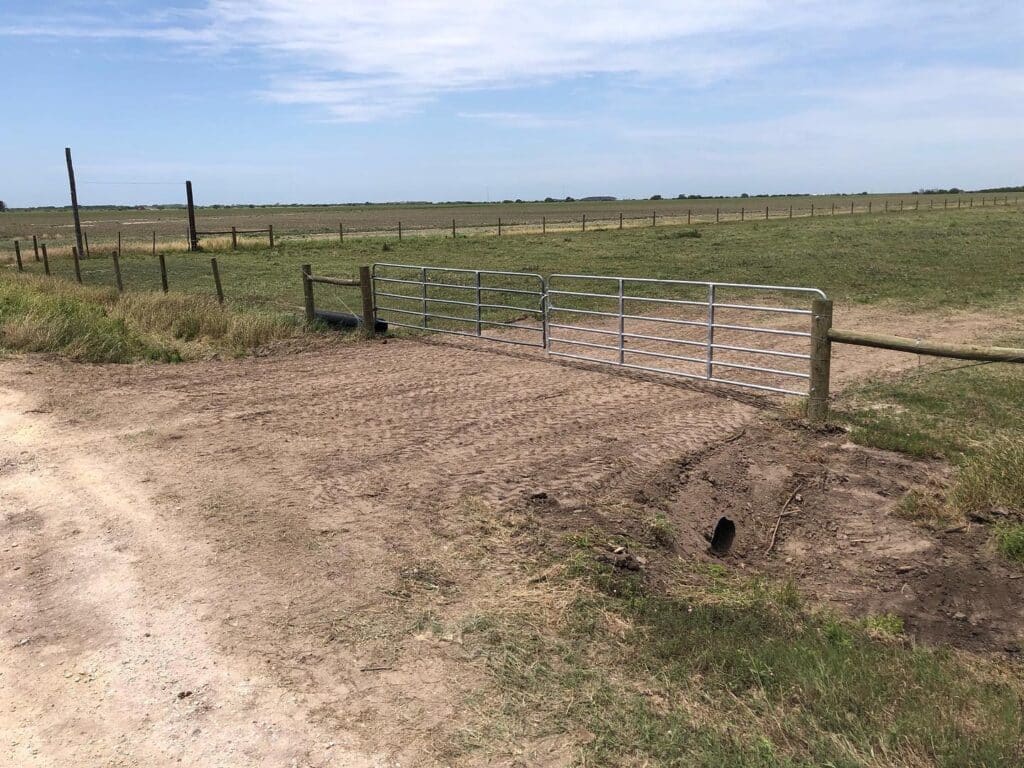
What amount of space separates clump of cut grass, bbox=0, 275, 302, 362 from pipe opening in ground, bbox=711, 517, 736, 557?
27.8ft

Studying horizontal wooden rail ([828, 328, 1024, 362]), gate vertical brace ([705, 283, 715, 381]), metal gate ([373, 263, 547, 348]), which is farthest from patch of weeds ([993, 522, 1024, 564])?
metal gate ([373, 263, 547, 348])

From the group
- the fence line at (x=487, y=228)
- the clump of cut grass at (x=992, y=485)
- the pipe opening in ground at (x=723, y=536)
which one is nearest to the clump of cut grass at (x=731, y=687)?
the pipe opening in ground at (x=723, y=536)

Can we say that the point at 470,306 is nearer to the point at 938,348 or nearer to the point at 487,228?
the point at 938,348

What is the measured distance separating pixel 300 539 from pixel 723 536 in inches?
110

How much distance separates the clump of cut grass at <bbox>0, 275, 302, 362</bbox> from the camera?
10.8 metres

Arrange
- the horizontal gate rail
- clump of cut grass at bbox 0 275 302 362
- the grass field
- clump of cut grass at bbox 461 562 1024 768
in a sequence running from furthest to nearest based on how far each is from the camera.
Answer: the grass field, clump of cut grass at bbox 0 275 302 362, the horizontal gate rail, clump of cut grass at bbox 461 562 1024 768

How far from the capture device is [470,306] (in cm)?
1517

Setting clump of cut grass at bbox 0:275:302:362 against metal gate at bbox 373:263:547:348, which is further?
metal gate at bbox 373:263:547:348

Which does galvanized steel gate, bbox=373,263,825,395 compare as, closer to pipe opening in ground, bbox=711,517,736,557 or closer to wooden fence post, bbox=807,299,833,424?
wooden fence post, bbox=807,299,833,424

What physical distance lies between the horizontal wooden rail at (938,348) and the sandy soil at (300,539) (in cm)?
101

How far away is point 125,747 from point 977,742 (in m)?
3.25

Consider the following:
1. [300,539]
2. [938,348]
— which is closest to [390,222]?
[938,348]

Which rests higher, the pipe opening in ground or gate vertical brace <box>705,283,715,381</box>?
gate vertical brace <box>705,283,715,381</box>

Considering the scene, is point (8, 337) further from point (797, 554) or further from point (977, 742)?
point (977, 742)
